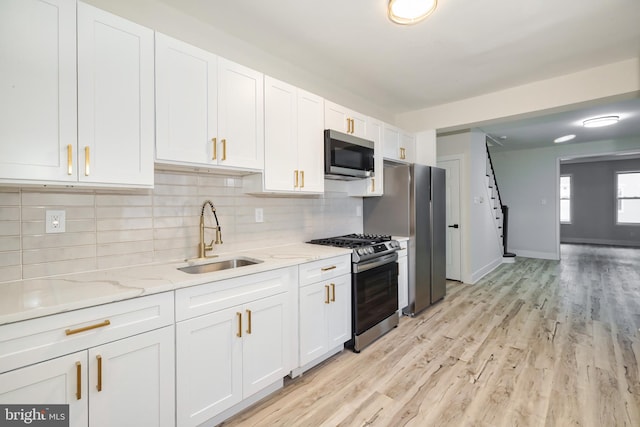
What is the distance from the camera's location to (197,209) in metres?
2.16

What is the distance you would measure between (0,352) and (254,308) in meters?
1.09

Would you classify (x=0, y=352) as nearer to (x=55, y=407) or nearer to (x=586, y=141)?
(x=55, y=407)

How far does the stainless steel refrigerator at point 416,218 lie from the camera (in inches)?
132

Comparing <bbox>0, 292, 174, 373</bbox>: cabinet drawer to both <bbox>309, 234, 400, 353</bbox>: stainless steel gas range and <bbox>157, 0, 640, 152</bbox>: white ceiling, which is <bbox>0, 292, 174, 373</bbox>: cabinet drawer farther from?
<bbox>157, 0, 640, 152</bbox>: white ceiling

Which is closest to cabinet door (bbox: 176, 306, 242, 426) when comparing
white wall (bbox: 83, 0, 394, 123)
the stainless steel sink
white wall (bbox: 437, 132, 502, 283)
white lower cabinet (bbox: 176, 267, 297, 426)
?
white lower cabinet (bbox: 176, 267, 297, 426)

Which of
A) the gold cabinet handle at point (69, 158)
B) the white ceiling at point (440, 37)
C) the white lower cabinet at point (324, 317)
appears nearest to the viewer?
the gold cabinet handle at point (69, 158)

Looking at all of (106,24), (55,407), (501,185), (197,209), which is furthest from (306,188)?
(501,185)

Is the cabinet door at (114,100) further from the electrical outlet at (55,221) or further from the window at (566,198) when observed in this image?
the window at (566,198)

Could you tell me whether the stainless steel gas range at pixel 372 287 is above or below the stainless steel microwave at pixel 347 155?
below

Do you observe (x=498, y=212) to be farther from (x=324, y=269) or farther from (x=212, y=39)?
(x=212, y=39)

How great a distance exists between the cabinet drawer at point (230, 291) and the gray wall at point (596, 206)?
10.5m

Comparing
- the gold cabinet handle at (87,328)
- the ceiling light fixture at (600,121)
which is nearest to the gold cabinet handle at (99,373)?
the gold cabinet handle at (87,328)

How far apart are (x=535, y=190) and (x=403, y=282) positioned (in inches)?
220

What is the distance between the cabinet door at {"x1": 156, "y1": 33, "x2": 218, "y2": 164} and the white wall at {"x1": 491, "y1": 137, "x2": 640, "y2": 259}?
24.8 ft
